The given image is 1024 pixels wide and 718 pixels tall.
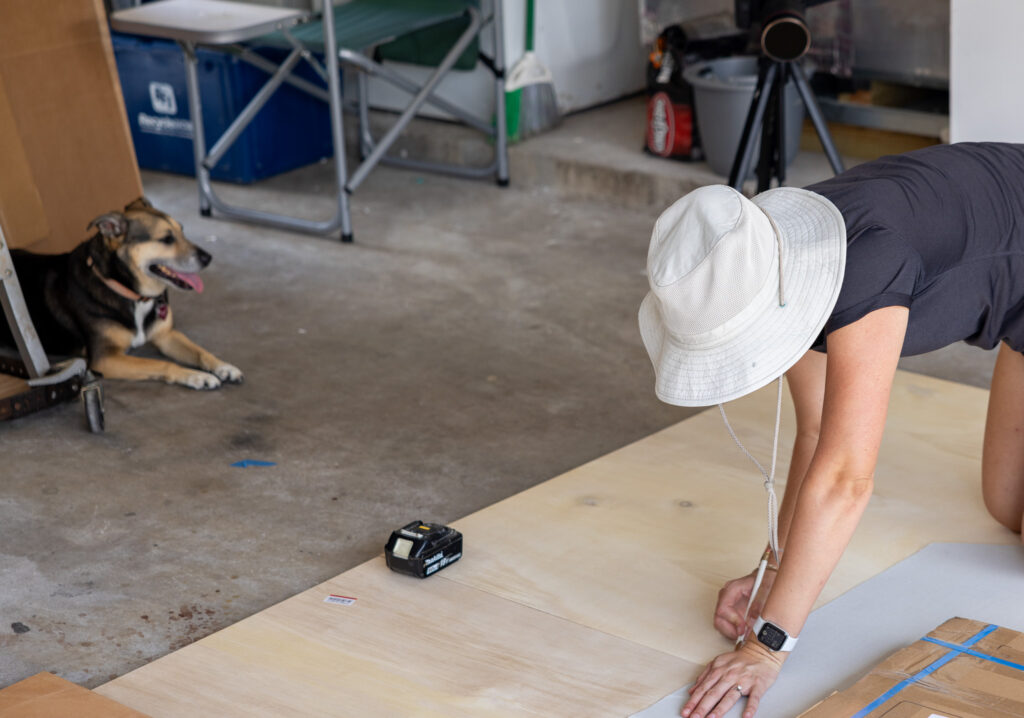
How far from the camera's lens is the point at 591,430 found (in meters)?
2.84

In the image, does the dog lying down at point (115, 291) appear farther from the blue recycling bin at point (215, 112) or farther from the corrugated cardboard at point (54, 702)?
A: the blue recycling bin at point (215, 112)

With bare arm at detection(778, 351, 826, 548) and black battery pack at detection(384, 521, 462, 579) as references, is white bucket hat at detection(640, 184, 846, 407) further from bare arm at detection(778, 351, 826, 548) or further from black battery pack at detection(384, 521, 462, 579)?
black battery pack at detection(384, 521, 462, 579)

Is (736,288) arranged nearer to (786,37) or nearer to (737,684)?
(737,684)

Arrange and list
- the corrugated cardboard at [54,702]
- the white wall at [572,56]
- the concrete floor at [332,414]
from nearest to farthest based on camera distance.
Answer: the corrugated cardboard at [54,702] < the concrete floor at [332,414] < the white wall at [572,56]

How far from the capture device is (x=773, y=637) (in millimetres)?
1700

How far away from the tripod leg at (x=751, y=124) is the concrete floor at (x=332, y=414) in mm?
484

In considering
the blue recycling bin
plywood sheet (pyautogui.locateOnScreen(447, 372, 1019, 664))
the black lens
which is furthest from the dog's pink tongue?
the blue recycling bin

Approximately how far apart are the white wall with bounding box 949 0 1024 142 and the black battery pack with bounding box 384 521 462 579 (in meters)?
1.97

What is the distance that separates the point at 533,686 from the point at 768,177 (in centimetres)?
206

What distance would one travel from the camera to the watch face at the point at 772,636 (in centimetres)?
169

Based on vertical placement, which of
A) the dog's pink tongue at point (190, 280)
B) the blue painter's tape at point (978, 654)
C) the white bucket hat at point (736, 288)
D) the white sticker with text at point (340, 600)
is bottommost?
the white sticker with text at point (340, 600)

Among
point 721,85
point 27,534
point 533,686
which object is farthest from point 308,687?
point 721,85

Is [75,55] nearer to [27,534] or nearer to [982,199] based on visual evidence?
[27,534]

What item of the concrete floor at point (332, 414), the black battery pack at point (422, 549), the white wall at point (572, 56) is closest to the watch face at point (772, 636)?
the black battery pack at point (422, 549)
